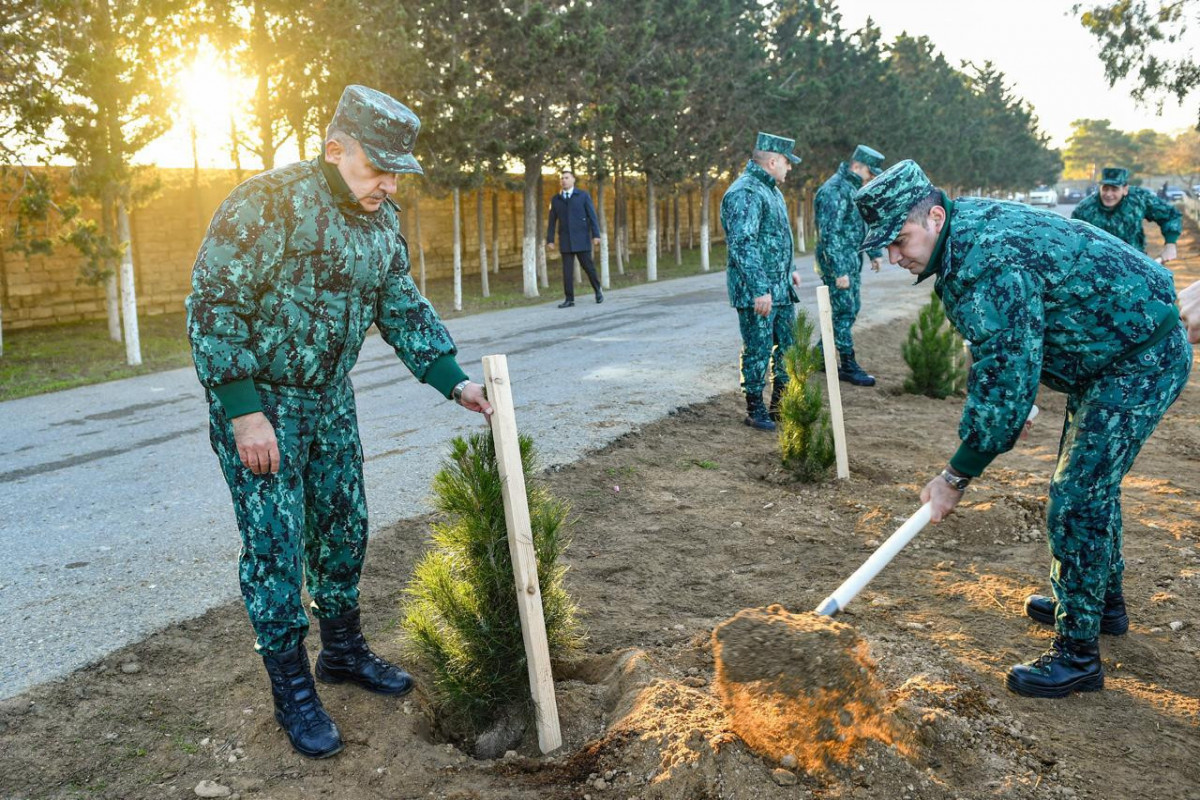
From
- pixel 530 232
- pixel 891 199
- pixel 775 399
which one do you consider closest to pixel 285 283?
pixel 891 199

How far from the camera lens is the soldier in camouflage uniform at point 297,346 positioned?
2.71 m

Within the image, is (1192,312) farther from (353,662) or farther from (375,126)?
(353,662)

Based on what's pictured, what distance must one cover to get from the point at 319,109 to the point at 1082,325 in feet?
49.7

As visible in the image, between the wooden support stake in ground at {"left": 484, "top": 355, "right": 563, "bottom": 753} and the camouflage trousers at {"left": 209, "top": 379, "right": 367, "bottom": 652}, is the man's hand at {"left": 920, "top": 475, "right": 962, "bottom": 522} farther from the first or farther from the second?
the camouflage trousers at {"left": 209, "top": 379, "right": 367, "bottom": 652}

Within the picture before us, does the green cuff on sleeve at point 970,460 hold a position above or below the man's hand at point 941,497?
above

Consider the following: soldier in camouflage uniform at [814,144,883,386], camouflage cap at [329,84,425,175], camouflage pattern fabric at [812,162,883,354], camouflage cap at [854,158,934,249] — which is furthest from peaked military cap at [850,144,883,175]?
camouflage cap at [329,84,425,175]

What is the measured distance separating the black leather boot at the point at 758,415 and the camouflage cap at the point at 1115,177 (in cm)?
463

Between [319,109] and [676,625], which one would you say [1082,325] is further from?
[319,109]

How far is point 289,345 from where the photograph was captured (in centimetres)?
282

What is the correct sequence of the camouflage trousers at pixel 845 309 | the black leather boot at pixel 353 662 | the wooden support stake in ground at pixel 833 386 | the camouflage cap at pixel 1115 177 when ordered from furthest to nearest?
the camouflage cap at pixel 1115 177
the camouflage trousers at pixel 845 309
the wooden support stake in ground at pixel 833 386
the black leather boot at pixel 353 662

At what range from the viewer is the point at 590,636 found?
151 inches

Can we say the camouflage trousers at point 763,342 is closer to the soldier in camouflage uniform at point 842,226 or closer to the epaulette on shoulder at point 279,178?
the soldier in camouflage uniform at point 842,226

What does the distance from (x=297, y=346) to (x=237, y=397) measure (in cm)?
24

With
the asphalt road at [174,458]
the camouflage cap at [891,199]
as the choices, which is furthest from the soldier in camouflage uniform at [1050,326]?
the asphalt road at [174,458]
